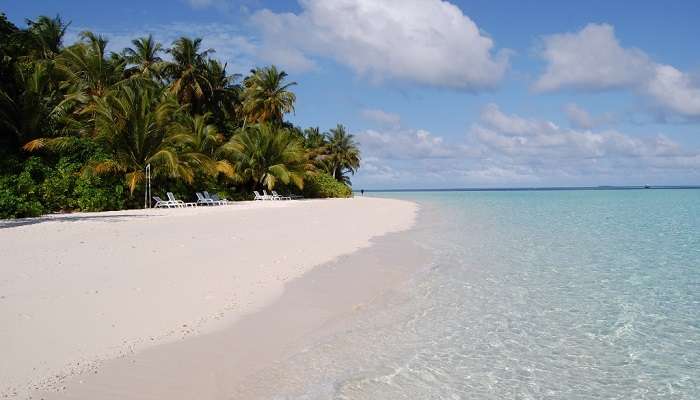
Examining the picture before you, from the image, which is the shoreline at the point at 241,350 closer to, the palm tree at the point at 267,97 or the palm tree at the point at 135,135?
the palm tree at the point at 135,135

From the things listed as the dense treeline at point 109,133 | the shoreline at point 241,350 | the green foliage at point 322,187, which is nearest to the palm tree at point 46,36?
the dense treeline at point 109,133

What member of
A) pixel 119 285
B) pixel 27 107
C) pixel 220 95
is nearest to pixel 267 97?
pixel 220 95

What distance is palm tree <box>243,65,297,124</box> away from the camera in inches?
1547

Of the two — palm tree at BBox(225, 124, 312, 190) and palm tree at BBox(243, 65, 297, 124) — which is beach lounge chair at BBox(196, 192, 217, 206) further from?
palm tree at BBox(243, 65, 297, 124)

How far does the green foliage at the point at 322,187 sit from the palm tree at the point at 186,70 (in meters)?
10.6

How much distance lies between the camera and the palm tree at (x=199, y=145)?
2327 centimetres

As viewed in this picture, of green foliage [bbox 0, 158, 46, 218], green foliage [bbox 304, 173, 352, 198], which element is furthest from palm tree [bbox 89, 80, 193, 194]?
green foliage [bbox 304, 173, 352, 198]

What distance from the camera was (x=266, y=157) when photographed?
34.2m

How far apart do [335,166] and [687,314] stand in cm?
5257

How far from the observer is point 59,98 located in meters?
23.1

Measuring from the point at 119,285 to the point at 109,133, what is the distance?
17.5m

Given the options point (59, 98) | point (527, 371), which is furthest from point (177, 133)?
point (527, 371)

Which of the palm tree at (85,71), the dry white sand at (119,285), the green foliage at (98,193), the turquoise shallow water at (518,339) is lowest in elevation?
the turquoise shallow water at (518,339)

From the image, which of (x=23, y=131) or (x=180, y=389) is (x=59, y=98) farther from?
(x=180, y=389)
